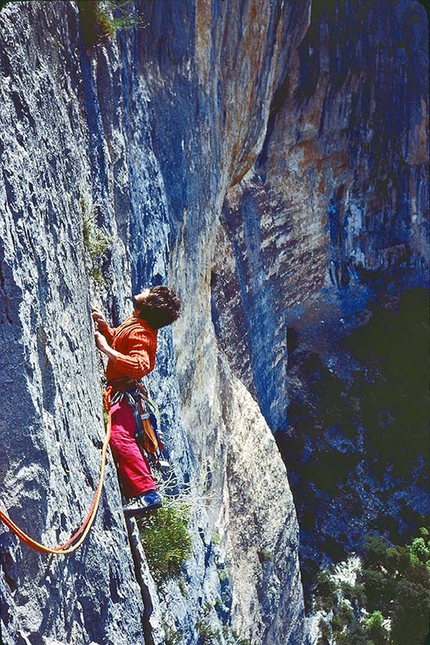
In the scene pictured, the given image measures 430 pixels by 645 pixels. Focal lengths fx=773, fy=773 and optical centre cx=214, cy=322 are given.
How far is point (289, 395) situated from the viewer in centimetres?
2358

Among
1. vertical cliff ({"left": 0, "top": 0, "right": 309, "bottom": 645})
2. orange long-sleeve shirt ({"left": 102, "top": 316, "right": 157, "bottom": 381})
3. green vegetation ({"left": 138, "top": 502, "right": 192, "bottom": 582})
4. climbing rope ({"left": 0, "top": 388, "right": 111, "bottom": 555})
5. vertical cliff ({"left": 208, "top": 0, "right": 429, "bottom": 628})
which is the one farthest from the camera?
vertical cliff ({"left": 208, "top": 0, "right": 429, "bottom": 628})

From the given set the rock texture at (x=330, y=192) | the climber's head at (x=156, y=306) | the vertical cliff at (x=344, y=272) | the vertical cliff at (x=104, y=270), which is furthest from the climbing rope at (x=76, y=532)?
the vertical cliff at (x=344, y=272)

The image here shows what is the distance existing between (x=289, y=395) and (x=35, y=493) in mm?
20212

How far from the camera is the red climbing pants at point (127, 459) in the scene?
525 centimetres

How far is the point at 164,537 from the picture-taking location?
6.00m

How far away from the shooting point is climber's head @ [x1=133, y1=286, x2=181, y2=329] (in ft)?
17.7

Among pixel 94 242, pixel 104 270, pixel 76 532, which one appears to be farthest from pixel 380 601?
pixel 76 532

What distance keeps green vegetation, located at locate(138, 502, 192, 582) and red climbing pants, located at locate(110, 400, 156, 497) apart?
2.13ft

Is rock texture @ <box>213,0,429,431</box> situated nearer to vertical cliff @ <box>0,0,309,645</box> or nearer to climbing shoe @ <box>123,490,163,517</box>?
vertical cliff @ <box>0,0,309,645</box>

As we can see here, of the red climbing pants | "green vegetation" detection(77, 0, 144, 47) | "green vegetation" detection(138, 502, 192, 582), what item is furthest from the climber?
"green vegetation" detection(77, 0, 144, 47)

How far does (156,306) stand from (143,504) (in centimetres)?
137

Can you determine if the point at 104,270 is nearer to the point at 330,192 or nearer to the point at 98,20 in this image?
the point at 98,20

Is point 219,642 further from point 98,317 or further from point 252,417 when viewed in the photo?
point 252,417

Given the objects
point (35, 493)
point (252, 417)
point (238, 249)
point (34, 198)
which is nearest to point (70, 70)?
point (34, 198)
